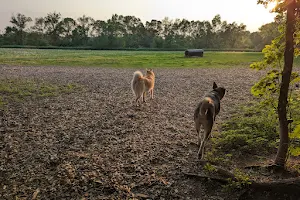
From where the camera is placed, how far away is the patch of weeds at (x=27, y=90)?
32.9 ft

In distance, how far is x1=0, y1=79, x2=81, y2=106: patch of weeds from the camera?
1004 centimetres

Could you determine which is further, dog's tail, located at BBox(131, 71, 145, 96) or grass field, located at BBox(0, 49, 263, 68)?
grass field, located at BBox(0, 49, 263, 68)

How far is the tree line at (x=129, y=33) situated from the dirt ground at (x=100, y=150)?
61494 mm

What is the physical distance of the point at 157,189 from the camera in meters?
4.01

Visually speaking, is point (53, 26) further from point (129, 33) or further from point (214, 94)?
point (214, 94)

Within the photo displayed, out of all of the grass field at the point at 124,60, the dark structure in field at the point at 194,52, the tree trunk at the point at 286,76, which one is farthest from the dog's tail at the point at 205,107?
the dark structure in field at the point at 194,52

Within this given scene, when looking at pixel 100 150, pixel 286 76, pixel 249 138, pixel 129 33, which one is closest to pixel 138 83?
pixel 100 150

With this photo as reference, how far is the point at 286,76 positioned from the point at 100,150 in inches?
144

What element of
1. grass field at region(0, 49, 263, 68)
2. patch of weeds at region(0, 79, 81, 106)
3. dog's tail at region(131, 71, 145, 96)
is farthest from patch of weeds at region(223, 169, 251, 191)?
grass field at region(0, 49, 263, 68)

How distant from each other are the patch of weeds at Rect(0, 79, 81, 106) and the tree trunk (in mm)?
8470

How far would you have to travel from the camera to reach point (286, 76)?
150 inches

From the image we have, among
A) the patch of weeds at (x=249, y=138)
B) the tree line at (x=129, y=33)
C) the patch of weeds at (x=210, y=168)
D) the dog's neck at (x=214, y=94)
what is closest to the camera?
the patch of weeds at (x=210, y=168)

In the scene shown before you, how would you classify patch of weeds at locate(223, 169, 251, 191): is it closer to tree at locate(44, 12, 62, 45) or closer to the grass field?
the grass field

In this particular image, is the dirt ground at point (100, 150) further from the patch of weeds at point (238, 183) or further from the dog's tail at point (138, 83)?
the dog's tail at point (138, 83)
